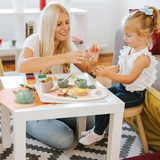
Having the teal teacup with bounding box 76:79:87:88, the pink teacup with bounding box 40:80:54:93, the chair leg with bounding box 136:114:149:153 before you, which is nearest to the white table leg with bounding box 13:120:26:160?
the pink teacup with bounding box 40:80:54:93

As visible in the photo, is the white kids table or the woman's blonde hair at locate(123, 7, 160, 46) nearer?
the white kids table

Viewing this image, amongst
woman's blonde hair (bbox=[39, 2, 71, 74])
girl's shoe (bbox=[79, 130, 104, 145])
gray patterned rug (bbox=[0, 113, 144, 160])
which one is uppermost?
woman's blonde hair (bbox=[39, 2, 71, 74])

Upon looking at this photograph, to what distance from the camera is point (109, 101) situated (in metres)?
1.49

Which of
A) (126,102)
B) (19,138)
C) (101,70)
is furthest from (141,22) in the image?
(19,138)

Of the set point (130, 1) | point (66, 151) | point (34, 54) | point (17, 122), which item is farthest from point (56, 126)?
point (130, 1)

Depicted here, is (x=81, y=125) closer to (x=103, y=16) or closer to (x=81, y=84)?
(x=81, y=84)

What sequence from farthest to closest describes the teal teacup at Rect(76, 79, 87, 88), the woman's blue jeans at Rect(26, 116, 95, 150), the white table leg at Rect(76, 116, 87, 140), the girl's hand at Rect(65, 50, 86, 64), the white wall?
the white wall, the white table leg at Rect(76, 116, 87, 140), the woman's blue jeans at Rect(26, 116, 95, 150), the girl's hand at Rect(65, 50, 86, 64), the teal teacup at Rect(76, 79, 87, 88)

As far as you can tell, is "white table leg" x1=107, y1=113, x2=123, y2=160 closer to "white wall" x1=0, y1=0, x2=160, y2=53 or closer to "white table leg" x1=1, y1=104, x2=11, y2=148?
"white table leg" x1=1, y1=104, x2=11, y2=148

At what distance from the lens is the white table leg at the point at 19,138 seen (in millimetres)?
1366

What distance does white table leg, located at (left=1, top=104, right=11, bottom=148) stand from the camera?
73.7 inches

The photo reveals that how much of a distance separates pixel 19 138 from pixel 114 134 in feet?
1.48

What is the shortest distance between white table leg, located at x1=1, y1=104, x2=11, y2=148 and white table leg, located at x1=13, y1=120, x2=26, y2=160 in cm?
50

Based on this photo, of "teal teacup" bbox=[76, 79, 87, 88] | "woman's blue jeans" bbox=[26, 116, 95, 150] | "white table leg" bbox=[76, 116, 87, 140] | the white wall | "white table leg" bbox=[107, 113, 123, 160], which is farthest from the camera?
the white wall

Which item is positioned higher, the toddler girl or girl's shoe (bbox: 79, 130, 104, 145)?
the toddler girl
